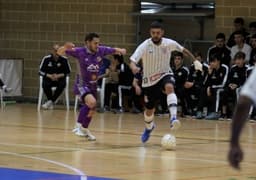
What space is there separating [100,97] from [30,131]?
6241 millimetres

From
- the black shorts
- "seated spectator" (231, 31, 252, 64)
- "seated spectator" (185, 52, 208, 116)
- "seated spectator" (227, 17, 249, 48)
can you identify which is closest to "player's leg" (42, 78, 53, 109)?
"seated spectator" (185, 52, 208, 116)

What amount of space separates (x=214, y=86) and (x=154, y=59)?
638 centimetres

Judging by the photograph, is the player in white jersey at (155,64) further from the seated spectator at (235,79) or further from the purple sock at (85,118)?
the seated spectator at (235,79)

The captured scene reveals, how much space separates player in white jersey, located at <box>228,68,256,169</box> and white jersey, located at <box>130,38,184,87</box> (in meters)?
8.28

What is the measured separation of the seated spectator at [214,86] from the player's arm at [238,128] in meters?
14.4

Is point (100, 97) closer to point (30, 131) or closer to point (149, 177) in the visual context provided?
point (30, 131)

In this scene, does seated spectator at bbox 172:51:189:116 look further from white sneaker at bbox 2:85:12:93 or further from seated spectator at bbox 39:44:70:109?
white sneaker at bbox 2:85:12:93

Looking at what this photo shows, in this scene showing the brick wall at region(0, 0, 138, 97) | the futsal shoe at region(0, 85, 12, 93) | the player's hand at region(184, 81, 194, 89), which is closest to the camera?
the player's hand at region(184, 81, 194, 89)

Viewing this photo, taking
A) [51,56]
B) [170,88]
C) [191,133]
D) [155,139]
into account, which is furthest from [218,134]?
[51,56]

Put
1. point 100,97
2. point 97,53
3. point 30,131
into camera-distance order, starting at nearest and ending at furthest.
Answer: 1. point 97,53
2. point 30,131
3. point 100,97

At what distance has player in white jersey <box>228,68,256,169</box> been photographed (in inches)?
161

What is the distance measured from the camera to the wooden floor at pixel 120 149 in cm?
930

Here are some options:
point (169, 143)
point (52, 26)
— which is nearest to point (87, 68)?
point (169, 143)

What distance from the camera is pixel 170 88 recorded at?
1230cm
